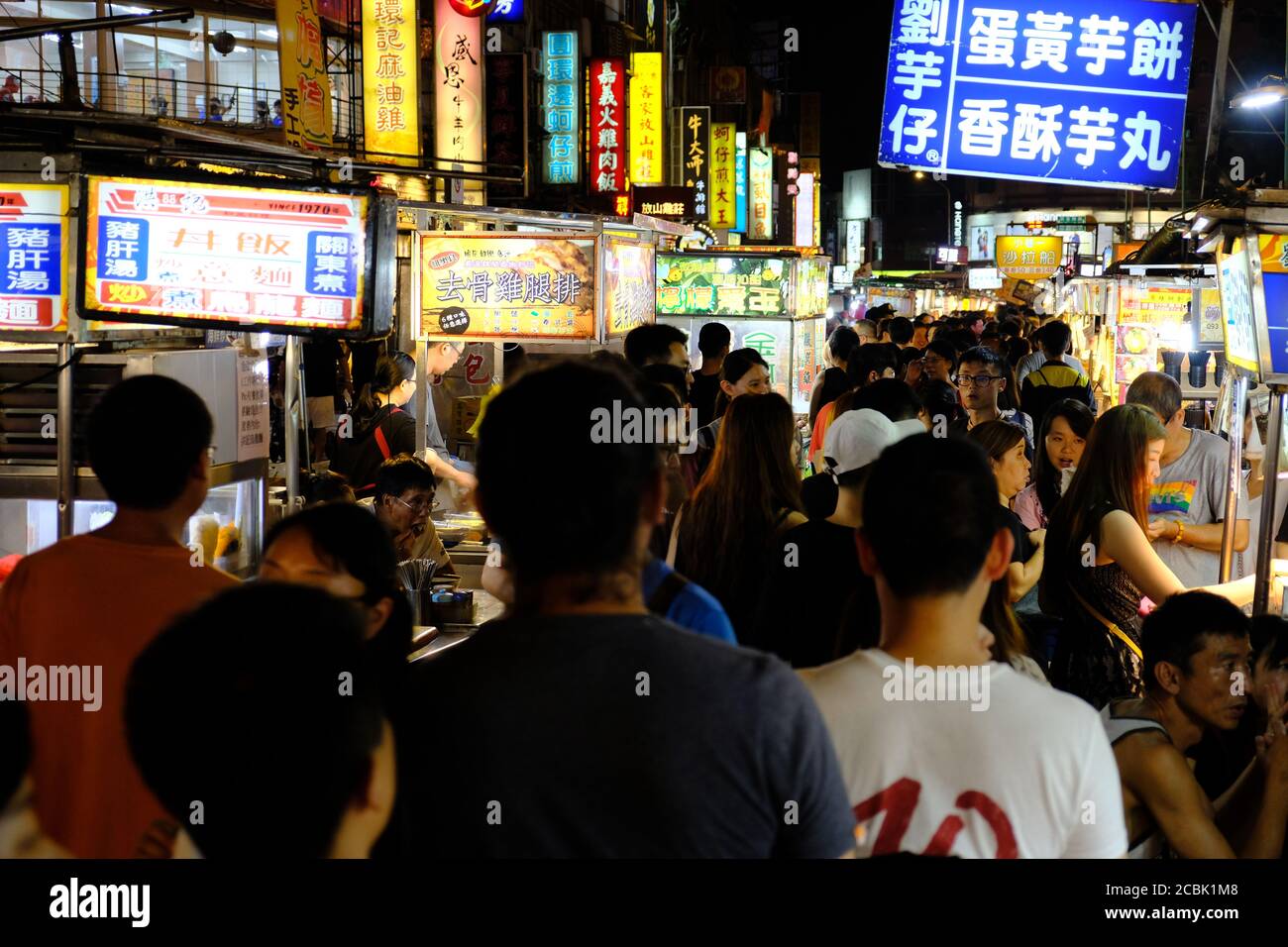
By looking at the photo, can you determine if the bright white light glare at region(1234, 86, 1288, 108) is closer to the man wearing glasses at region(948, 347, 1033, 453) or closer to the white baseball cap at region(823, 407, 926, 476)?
the man wearing glasses at region(948, 347, 1033, 453)

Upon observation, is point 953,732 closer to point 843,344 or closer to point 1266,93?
point 1266,93

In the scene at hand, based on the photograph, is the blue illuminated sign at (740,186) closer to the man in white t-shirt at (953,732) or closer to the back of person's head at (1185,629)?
the back of person's head at (1185,629)

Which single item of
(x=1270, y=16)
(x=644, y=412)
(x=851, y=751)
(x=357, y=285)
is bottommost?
(x=851, y=751)

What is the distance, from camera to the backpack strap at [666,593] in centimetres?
296

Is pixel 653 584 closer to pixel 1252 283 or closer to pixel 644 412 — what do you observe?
pixel 644 412

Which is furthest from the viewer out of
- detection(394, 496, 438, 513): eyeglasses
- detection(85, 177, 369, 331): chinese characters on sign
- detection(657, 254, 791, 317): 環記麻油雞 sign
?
detection(657, 254, 791, 317): 環記麻油雞 sign

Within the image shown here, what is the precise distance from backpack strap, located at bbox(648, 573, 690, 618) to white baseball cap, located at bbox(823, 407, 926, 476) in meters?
2.33

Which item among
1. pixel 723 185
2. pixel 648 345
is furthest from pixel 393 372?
pixel 723 185

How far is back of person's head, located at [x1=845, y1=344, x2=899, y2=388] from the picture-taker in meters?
10.6

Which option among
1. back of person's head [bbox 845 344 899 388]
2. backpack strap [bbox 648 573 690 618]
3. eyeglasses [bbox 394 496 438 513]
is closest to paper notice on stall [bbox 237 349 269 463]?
eyeglasses [bbox 394 496 438 513]

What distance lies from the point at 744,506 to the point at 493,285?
4.47 m
